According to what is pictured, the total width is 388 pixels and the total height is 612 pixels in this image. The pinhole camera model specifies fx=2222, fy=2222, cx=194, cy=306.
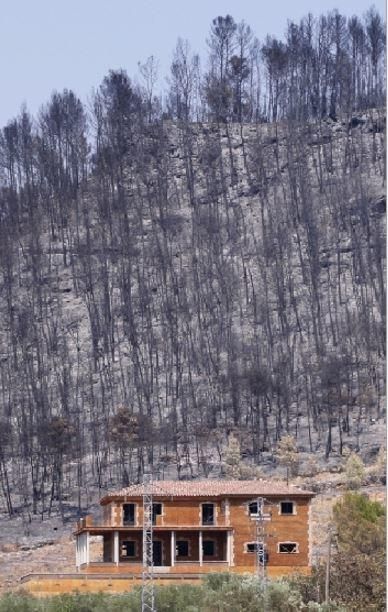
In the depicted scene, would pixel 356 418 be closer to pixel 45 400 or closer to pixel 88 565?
pixel 45 400

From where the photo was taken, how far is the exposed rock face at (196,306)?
117m

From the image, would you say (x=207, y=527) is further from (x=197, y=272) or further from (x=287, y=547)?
(x=197, y=272)

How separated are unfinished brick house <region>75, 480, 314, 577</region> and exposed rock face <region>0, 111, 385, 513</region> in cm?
Result: 1987

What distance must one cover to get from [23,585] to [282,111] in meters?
74.9

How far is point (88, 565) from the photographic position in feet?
278

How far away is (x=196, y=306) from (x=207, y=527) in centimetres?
4328

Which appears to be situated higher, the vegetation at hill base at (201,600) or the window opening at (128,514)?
the window opening at (128,514)

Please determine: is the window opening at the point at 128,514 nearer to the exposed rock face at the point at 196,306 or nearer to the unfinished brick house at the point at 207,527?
the unfinished brick house at the point at 207,527

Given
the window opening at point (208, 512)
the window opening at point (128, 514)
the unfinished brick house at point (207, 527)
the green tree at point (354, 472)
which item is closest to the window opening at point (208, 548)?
the unfinished brick house at point (207, 527)

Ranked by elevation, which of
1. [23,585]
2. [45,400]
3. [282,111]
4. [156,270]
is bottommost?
[23,585]

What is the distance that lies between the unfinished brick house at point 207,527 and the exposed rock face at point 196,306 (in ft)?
65.2

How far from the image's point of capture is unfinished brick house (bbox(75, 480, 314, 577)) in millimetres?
87750

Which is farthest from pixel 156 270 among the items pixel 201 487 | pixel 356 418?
pixel 201 487

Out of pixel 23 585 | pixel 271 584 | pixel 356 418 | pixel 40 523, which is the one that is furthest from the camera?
pixel 356 418
